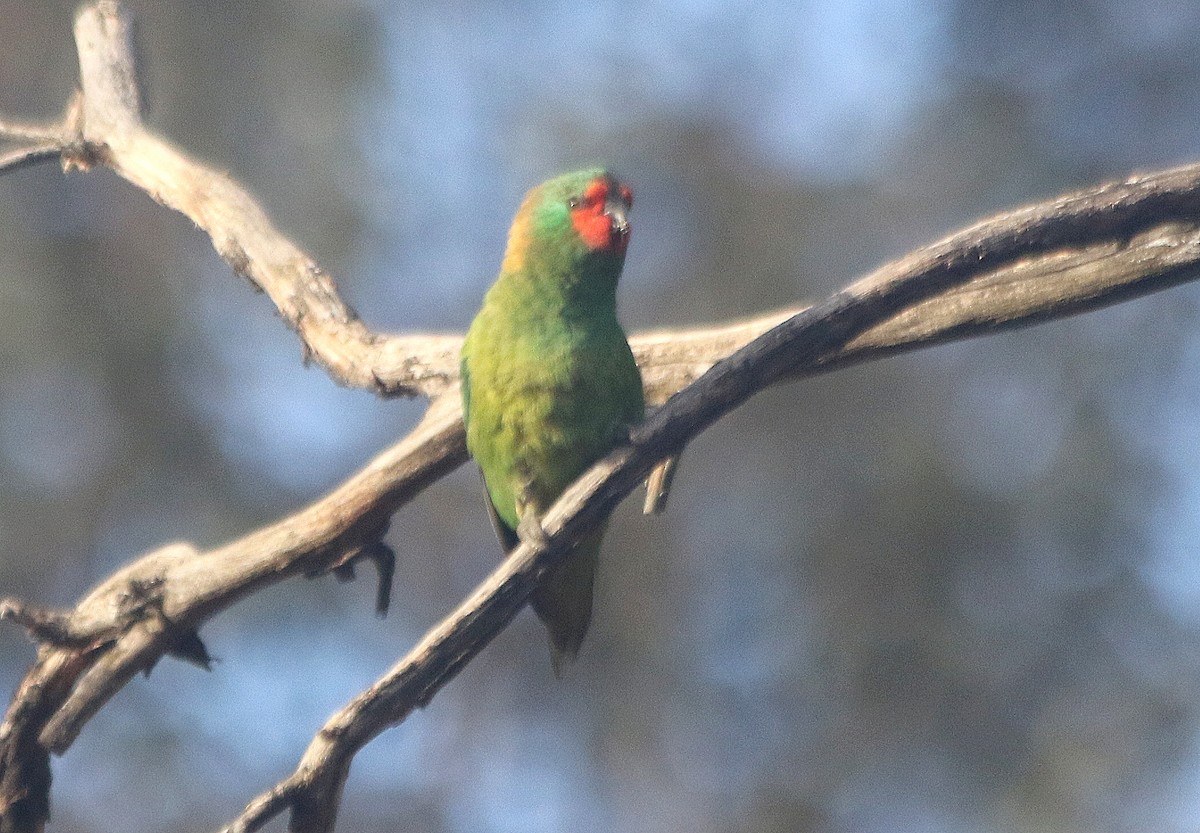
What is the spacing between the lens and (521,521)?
438 centimetres

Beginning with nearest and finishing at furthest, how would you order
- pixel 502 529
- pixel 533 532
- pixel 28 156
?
pixel 533 532, pixel 502 529, pixel 28 156

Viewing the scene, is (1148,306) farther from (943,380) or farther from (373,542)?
(373,542)

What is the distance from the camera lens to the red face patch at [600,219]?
458 cm

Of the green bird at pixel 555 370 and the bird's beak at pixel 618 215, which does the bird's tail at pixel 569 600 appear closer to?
the green bird at pixel 555 370

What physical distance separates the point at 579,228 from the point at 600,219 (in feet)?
0.26

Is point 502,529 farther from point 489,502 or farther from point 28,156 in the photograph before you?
point 28,156

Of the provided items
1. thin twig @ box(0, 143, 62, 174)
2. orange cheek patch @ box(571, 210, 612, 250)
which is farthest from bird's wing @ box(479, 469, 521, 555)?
thin twig @ box(0, 143, 62, 174)

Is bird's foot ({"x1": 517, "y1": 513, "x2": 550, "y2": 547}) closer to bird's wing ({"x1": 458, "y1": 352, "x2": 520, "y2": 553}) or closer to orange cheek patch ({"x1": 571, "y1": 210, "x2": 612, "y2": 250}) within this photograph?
bird's wing ({"x1": 458, "y1": 352, "x2": 520, "y2": 553})

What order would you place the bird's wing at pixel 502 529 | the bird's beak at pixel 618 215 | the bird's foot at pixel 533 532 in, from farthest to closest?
the bird's wing at pixel 502 529
the bird's beak at pixel 618 215
the bird's foot at pixel 533 532

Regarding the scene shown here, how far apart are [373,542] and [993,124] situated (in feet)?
25.8

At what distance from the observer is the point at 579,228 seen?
462cm

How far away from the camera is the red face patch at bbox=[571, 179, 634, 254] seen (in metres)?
4.58

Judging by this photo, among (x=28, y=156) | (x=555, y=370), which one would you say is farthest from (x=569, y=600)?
(x=28, y=156)

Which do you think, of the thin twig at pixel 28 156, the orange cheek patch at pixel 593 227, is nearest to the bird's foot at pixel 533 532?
the orange cheek patch at pixel 593 227
